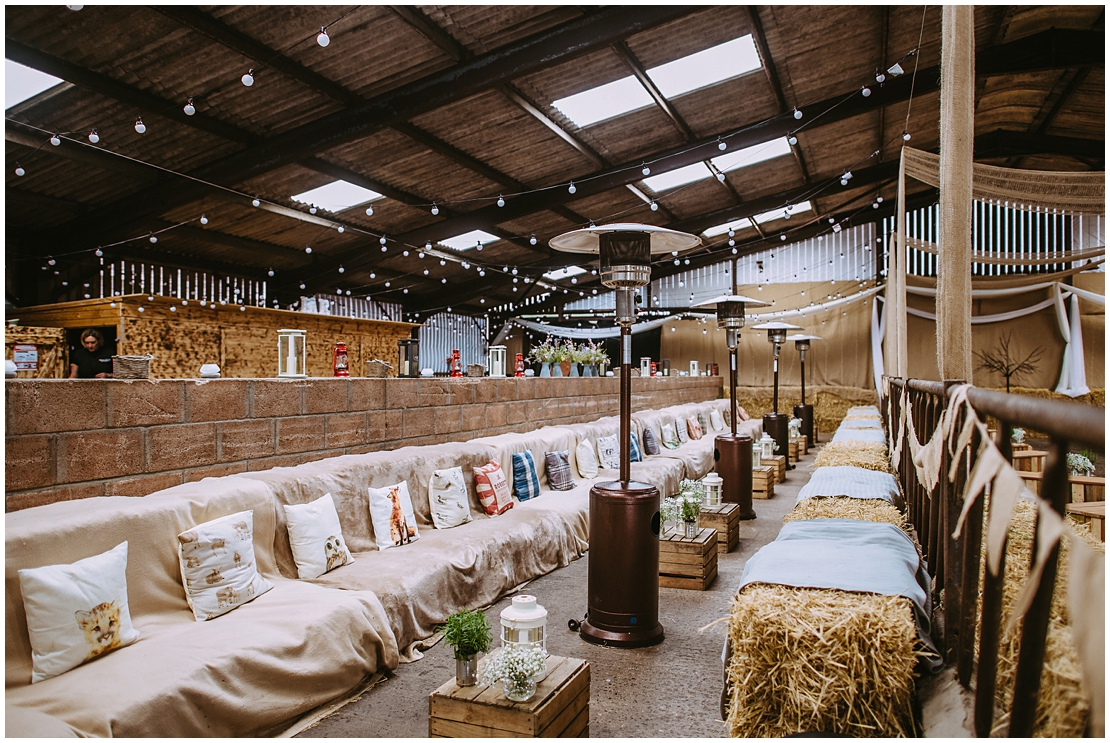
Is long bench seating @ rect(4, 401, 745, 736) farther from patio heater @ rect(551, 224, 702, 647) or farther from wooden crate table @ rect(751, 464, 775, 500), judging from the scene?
wooden crate table @ rect(751, 464, 775, 500)

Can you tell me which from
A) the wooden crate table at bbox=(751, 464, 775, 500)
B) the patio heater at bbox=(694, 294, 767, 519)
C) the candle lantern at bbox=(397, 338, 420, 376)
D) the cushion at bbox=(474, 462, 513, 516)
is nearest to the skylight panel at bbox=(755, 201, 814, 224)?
the wooden crate table at bbox=(751, 464, 775, 500)

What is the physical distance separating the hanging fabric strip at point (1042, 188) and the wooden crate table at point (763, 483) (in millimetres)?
3536

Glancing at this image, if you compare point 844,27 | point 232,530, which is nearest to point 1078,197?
point 844,27

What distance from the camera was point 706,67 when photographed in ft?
21.7

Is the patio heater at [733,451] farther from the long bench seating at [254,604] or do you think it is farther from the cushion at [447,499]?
the cushion at [447,499]

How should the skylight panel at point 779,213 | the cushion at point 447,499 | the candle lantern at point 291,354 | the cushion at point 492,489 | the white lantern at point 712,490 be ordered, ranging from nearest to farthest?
the candle lantern at point 291,354, the cushion at point 447,499, the cushion at point 492,489, the white lantern at point 712,490, the skylight panel at point 779,213

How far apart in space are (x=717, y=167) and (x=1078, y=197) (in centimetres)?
577

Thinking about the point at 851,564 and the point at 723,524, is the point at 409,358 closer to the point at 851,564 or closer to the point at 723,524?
the point at 723,524

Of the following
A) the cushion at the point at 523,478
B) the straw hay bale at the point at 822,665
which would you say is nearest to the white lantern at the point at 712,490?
the cushion at the point at 523,478

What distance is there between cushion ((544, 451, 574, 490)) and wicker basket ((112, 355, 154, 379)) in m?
3.21

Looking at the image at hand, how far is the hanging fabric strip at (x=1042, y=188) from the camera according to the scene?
425cm

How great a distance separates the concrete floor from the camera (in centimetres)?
237

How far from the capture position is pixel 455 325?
1548 centimetres

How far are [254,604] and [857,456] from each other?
4403 millimetres
